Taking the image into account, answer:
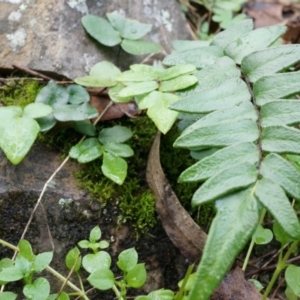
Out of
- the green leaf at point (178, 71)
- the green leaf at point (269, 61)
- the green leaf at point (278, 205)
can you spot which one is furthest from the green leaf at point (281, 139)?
the green leaf at point (178, 71)

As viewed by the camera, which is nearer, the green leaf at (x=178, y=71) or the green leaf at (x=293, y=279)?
the green leaf at (x=293, y=279)

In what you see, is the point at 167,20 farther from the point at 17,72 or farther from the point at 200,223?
the point at 200,223

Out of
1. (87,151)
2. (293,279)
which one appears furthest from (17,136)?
(293,279)

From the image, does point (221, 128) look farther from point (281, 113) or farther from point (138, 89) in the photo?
point (138, 89)

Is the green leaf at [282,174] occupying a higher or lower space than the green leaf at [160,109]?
higher

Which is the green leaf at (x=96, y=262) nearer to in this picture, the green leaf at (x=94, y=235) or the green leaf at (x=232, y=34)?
the green leaf at (x=94, y=235)

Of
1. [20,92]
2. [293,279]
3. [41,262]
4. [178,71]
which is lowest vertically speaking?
[293,279]

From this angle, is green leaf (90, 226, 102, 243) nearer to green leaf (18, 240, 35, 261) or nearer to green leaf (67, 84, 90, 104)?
green leaf (18, 240, 35, 261)
